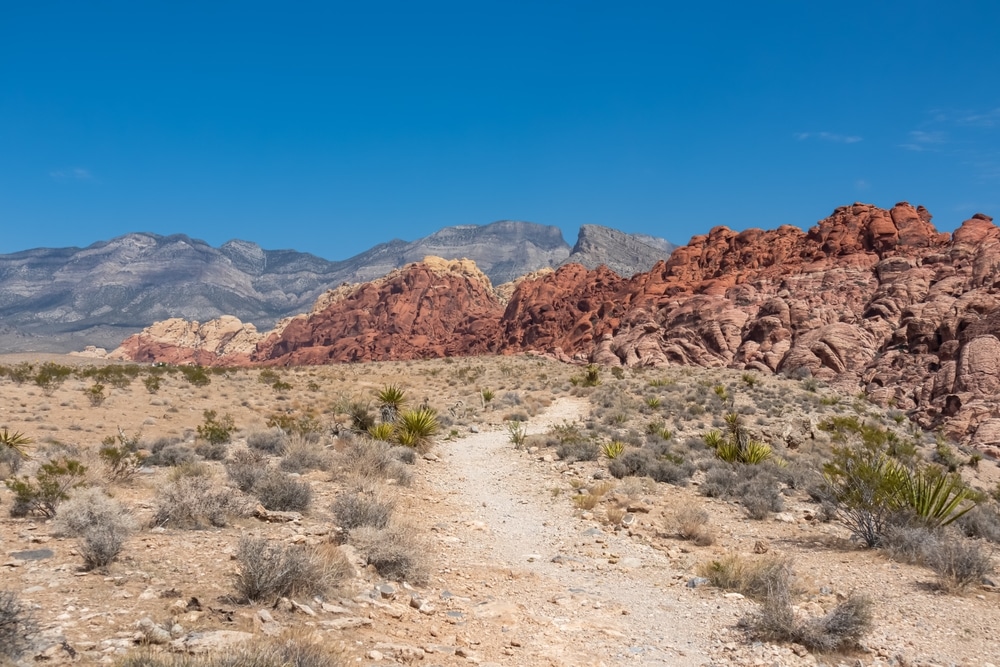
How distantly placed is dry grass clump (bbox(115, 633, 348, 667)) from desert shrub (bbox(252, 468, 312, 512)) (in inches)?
182

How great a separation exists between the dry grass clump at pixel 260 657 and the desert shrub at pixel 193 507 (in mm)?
3548

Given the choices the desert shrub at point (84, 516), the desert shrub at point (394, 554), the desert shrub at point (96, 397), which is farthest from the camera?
the desert shrub at point (96, 397)

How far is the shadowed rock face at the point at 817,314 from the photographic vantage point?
3033 cm

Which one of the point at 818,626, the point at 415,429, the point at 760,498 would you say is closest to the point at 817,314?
the point at 415,429

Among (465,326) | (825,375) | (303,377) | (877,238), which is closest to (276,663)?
(303,377)

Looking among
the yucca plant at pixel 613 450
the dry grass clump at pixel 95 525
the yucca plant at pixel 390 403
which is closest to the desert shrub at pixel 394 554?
the dry grass clump at pixel 95 525

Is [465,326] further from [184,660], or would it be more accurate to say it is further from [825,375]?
[184,660]

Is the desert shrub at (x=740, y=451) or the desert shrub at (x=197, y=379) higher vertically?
the desert shrub at (x=197, y=379)

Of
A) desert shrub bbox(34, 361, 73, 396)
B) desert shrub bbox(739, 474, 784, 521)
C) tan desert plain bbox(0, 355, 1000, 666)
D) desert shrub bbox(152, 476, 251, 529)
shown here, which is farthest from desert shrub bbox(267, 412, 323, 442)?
desert shrub bbox(34, 361, 73, 396)

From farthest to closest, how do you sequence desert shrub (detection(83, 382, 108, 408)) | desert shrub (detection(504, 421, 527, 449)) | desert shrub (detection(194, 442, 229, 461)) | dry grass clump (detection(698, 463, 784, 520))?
desert shrub (detection(83, 382, 108, 408))
desert shrub (detection(504, 421, 527, 449))
desert shrub (detection(194, 442, 229, 461))
dry grass clump (detection(698, 463, 784, 520))

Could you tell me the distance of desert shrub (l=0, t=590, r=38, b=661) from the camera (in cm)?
411

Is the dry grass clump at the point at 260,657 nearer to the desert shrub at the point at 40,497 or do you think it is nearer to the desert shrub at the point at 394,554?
the desert shrub at the point at 394,554

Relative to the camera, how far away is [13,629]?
4.27 meters

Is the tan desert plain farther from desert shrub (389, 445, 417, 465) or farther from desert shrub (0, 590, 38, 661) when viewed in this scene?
desert shrub (389, 445, 417, 465)
